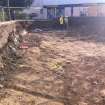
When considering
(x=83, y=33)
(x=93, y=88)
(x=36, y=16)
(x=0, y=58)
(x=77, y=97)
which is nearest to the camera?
(x=77, y=97)

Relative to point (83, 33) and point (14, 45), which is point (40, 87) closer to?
point (14, 45)

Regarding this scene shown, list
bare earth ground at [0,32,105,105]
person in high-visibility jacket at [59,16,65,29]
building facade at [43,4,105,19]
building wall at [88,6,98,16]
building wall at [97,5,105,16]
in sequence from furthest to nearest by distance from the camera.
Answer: building wall at [88,6,98,16], building facade at [43,4,105,19], building wall at [97,5,105,16], person in high-visibility jacket at [59,16,65,29], bare earth ground at [0,32,105,105]

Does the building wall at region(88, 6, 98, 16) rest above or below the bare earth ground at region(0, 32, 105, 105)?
above

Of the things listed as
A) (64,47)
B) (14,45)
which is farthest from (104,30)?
(14,45)

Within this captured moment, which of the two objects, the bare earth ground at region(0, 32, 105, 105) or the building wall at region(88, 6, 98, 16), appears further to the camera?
the building wall at region(88, 6, 98, 16)

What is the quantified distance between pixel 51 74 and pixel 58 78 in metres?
0.48

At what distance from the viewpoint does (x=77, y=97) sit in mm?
7672

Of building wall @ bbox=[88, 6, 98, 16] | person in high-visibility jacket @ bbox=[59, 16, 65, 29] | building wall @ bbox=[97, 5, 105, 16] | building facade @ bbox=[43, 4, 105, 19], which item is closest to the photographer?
person in high-visibility jacket @ bbox=[59, 16, 65, 29]

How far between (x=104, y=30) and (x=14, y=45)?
Answer: 859 cm

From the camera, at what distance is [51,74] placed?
9.65 metres

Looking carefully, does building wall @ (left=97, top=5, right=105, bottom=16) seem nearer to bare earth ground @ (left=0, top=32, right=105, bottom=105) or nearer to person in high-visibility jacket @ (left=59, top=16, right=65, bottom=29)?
person in high-visibility jacket @ (left=59, top=16, right=65, bottom=29)

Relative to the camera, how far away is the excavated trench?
7652mm

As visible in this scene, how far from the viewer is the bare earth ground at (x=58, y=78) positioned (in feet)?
24.9

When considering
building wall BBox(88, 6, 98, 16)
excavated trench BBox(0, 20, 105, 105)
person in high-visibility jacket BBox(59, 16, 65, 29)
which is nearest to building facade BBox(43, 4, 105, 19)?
building wall BBox(88, 6, 98, 16)
